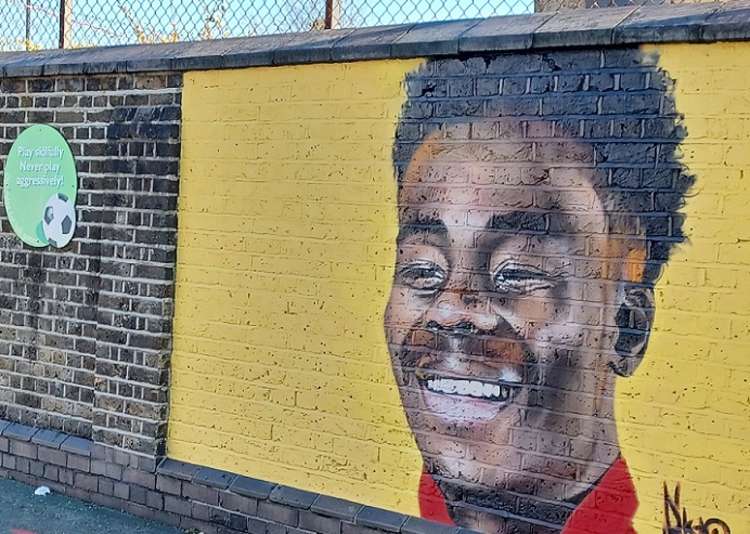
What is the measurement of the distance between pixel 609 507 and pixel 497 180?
56.2 inches

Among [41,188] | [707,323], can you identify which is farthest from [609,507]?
[41,188]

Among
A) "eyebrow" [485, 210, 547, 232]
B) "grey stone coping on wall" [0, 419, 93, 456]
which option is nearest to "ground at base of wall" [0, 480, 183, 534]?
"grey stone coping on wall" [0, 419, 93, 456]

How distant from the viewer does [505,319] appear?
372 centimetres

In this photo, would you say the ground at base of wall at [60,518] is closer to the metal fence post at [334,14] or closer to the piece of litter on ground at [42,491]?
the piece of litter on ground at [42,491]

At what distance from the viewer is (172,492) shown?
4652 millimetres

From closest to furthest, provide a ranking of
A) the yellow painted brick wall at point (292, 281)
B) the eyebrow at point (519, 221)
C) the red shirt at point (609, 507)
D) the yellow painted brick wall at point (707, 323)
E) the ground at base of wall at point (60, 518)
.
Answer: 1. the yellow painted brick wall at point (707, 323)
2. the red shirt at point (609, 507)
3. the eyebrow at point (519, 221)
4. the yellow painted brick wall at point (292, 281)
5. the ground at base of wall at point (60, 518)

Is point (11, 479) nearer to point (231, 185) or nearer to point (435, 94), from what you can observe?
point (231, 185)

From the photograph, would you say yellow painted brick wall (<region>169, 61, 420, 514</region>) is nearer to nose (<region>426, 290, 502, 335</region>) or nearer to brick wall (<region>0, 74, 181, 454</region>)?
brick wall (<region>0, 74, 181, 454</region>)

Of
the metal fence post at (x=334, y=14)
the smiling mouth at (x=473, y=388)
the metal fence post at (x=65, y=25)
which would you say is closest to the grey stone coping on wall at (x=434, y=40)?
the metal fence post at (x=334, y=14)

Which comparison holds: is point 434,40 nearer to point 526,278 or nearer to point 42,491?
point 526,278

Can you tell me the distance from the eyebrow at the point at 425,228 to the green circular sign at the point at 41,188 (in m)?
2.17

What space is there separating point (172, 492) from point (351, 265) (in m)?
1.66

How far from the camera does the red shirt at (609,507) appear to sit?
3467 millimetres
